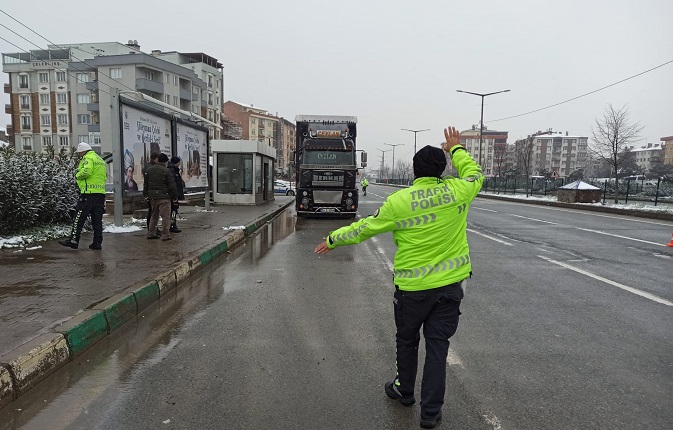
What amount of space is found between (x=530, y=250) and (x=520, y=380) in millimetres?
7000

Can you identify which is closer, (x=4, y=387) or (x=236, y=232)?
(x=4, y=387)

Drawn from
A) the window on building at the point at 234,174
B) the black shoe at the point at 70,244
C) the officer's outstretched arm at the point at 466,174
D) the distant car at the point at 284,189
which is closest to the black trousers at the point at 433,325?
the officer's outstretched arm at the point at 466,174

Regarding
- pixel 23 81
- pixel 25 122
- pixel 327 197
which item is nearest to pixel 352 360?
pixel 327 197

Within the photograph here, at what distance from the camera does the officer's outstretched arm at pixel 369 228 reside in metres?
3.04

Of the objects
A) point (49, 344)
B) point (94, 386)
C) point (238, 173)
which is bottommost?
point (94, 386)

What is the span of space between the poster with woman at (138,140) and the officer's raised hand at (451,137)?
31.6 ft

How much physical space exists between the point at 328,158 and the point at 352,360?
43.5 feet

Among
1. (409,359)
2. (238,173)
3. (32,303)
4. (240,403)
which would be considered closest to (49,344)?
(32,303)

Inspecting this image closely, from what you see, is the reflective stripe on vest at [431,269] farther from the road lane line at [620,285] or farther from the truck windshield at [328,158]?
the truck windshield at [328,158]

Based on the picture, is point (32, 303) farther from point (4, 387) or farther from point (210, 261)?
point (210, 261)

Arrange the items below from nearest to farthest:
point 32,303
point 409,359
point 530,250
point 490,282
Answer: point 409,359, point 32,303, point 490,282, point 530,250

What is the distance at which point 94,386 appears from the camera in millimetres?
3504

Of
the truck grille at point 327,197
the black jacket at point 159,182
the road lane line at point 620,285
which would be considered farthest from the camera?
the truck grille at point 327,197

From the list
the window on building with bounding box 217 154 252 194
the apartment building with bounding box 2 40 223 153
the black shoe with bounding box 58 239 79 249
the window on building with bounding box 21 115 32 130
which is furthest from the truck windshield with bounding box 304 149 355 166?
the window on building with bounding box 21 115 32 130
